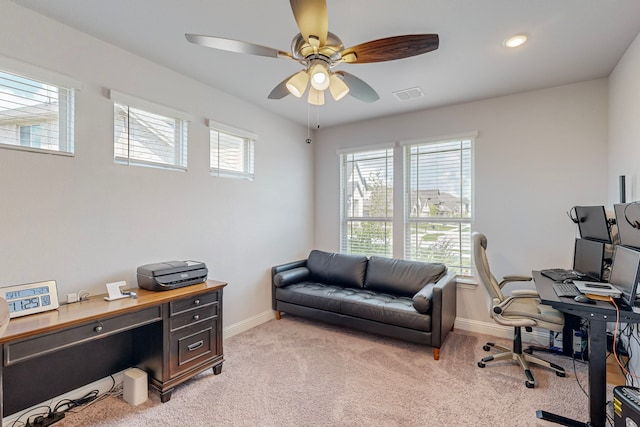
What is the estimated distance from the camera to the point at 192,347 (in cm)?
238

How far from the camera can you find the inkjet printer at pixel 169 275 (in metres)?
2.36

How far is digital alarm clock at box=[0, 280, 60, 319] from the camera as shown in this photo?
5.76ft

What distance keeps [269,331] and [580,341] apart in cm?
311

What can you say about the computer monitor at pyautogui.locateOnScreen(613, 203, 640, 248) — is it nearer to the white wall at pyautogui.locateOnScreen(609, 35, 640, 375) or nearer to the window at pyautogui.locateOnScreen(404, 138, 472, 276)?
the white wall at pyautogui.locateOnScreen(609, 35, 640, 375)

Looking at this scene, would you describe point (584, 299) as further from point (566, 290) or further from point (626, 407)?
point (626, 407)

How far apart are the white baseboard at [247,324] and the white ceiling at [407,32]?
105 inches

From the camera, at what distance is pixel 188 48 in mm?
2412

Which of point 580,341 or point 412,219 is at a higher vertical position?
point 412,219

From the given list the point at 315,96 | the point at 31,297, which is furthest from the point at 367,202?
the point at 31,297

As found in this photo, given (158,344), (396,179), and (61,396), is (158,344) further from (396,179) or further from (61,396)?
(396,179)

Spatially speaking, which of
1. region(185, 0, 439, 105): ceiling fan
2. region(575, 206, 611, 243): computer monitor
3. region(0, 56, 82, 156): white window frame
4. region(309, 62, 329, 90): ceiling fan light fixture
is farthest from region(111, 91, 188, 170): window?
region(575, 206, 611, 243): computer monitor

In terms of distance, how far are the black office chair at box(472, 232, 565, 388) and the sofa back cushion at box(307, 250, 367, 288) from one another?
1521mm

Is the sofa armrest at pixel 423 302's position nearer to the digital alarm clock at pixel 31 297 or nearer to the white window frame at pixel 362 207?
the white window frame at pixel 362 207

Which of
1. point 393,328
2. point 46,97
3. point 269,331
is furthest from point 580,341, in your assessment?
point 46,97
